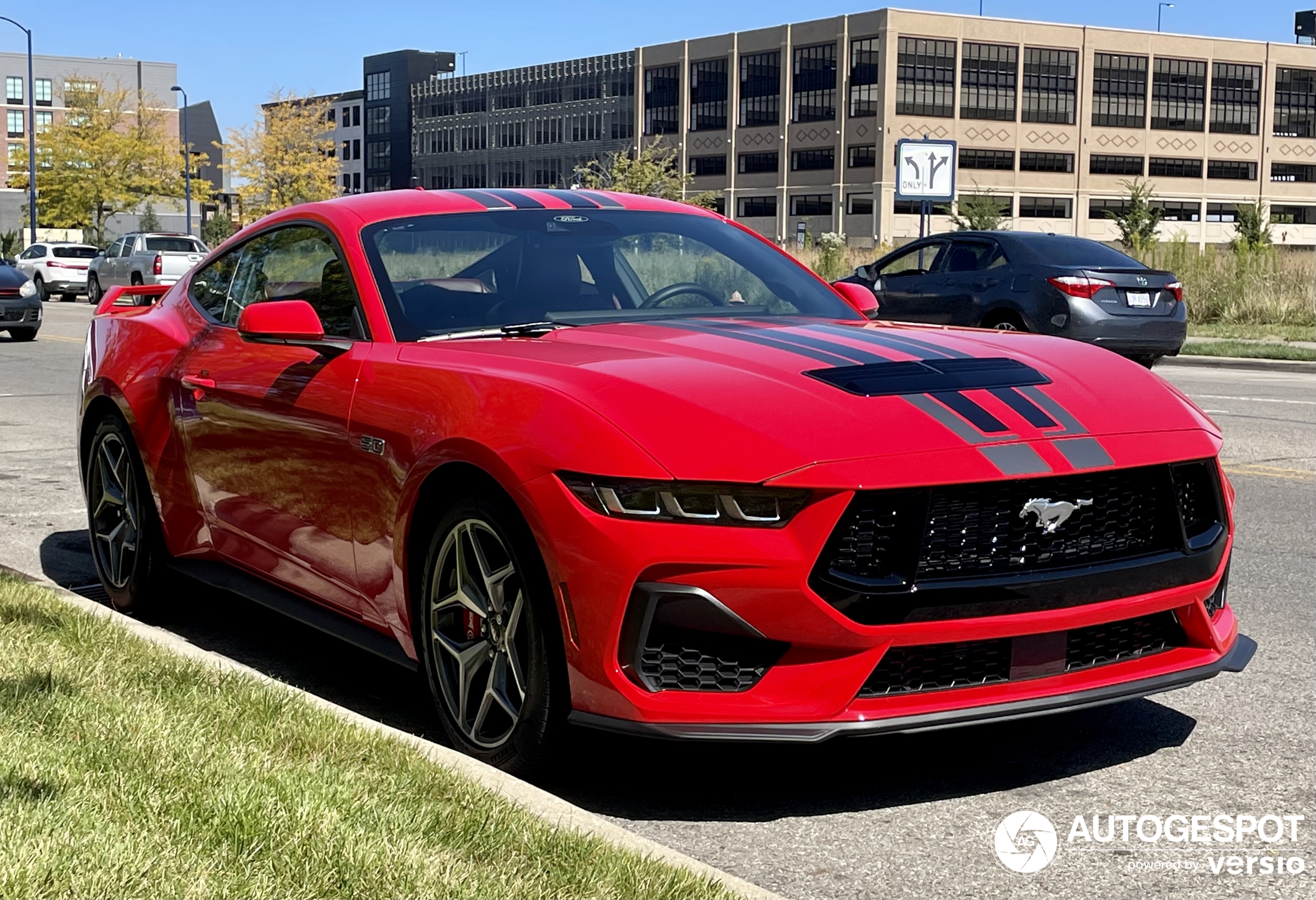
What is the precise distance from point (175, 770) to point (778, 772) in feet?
5.20

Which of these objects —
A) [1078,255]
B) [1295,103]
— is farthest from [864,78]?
[1078,255]

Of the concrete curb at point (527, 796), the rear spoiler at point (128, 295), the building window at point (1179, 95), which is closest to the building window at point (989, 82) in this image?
the building window at point (1179, 95)

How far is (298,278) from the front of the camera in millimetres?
5738

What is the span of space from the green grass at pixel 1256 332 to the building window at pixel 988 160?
74.2m

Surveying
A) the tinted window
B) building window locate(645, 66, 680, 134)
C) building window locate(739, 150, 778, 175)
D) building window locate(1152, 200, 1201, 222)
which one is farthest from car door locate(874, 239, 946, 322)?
building window locate(645, 66, 680, 134)

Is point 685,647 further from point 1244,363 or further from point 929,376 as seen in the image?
point 1244,363

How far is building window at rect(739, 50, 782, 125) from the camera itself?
345 ft

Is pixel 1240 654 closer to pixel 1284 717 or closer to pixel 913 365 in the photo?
pixel 1284 717

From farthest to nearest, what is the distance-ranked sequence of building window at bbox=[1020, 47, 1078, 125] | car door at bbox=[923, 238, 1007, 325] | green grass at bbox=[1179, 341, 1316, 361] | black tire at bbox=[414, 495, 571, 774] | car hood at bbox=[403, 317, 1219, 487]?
building window at bbox=[1020, 47, 1078, 125], green grass at bbox=[1179, 341, 1316, 361], car door at bbox=[923, 238, 1007, 325], black tire at bbox=[414, 495, 571, 774], car hood at bbox=[403, 317, 1219, 487]

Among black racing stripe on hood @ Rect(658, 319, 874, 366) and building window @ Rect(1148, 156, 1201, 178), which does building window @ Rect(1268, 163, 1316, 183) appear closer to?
building window @ Rect(1148, 156, 1201, 178)

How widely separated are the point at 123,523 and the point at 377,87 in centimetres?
14024

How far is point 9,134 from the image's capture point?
112 m

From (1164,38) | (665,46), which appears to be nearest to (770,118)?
(665,46)

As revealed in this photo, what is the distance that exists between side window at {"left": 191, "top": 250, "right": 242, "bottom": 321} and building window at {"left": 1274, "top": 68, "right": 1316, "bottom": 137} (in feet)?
366
